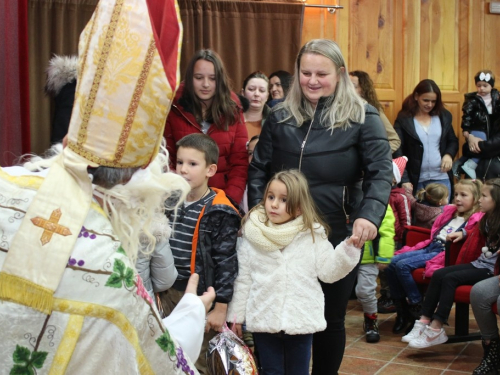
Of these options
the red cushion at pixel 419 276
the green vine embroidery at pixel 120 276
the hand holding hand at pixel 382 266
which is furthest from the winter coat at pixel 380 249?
the green vine embroidery at pixel 120 276

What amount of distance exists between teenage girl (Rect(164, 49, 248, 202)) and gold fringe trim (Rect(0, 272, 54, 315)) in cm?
256

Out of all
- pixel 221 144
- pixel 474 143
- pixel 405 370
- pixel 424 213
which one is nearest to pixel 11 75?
pixel 221 144

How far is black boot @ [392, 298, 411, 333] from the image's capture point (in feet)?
17.4

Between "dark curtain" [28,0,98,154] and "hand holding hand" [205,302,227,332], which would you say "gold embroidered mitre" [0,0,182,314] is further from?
"dark curtain" [28,0,98,154]

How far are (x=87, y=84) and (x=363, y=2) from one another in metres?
6.55

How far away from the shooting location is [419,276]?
17.0 feet

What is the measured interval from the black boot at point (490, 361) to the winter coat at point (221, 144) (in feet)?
5.53

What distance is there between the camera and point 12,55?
142 inches

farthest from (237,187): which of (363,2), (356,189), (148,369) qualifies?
(363,2)

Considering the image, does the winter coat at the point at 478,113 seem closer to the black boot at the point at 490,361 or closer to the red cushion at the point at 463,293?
the red cushion at the point at 463,293

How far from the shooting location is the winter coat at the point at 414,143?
703cm

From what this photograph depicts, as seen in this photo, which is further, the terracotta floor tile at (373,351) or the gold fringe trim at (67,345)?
the terracotta floor tile at (373,351)

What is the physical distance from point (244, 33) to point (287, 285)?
418cm

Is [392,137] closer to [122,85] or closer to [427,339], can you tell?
[427,339]
